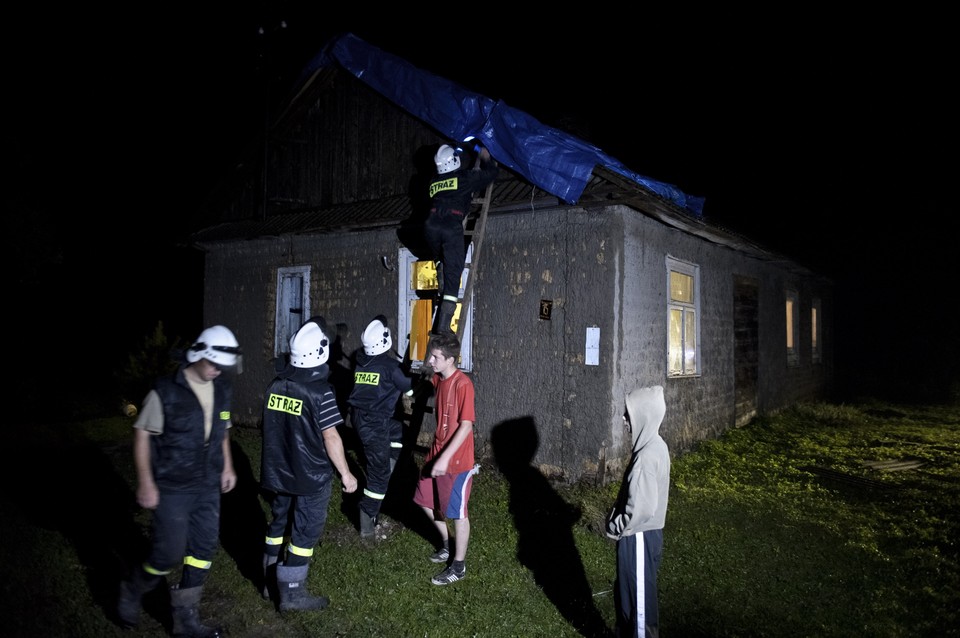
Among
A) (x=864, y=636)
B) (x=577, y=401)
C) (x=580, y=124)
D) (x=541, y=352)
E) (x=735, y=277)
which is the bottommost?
(x=864, y=636)

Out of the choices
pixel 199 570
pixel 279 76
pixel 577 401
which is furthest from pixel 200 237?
pixel 199 570

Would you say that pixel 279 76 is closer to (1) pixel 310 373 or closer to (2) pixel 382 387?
(2) pixel 382 387

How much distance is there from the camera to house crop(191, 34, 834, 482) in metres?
7.09

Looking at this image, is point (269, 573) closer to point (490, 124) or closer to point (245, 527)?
point (245, 527)

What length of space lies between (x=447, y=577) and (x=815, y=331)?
1488 centimetres

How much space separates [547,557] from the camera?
524 centimetres

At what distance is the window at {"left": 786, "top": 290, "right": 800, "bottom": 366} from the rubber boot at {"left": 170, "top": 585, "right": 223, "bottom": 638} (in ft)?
44.2

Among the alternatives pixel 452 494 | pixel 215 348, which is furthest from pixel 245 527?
pixel 215 348

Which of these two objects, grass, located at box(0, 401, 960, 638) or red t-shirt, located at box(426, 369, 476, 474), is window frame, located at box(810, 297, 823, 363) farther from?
red t-shirt, located at box(426, 369, 476, 474)

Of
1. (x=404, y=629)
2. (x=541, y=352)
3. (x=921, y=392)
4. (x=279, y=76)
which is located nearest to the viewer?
(x=404, y=629)

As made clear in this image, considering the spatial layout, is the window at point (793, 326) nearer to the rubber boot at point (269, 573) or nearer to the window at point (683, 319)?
the window at point (683, 319)

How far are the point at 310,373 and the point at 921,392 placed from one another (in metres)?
20.9

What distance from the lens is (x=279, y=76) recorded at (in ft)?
34.7

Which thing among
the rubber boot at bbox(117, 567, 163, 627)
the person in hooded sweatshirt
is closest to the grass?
the rubber boot at bbox(117, 567, 163, 627)
